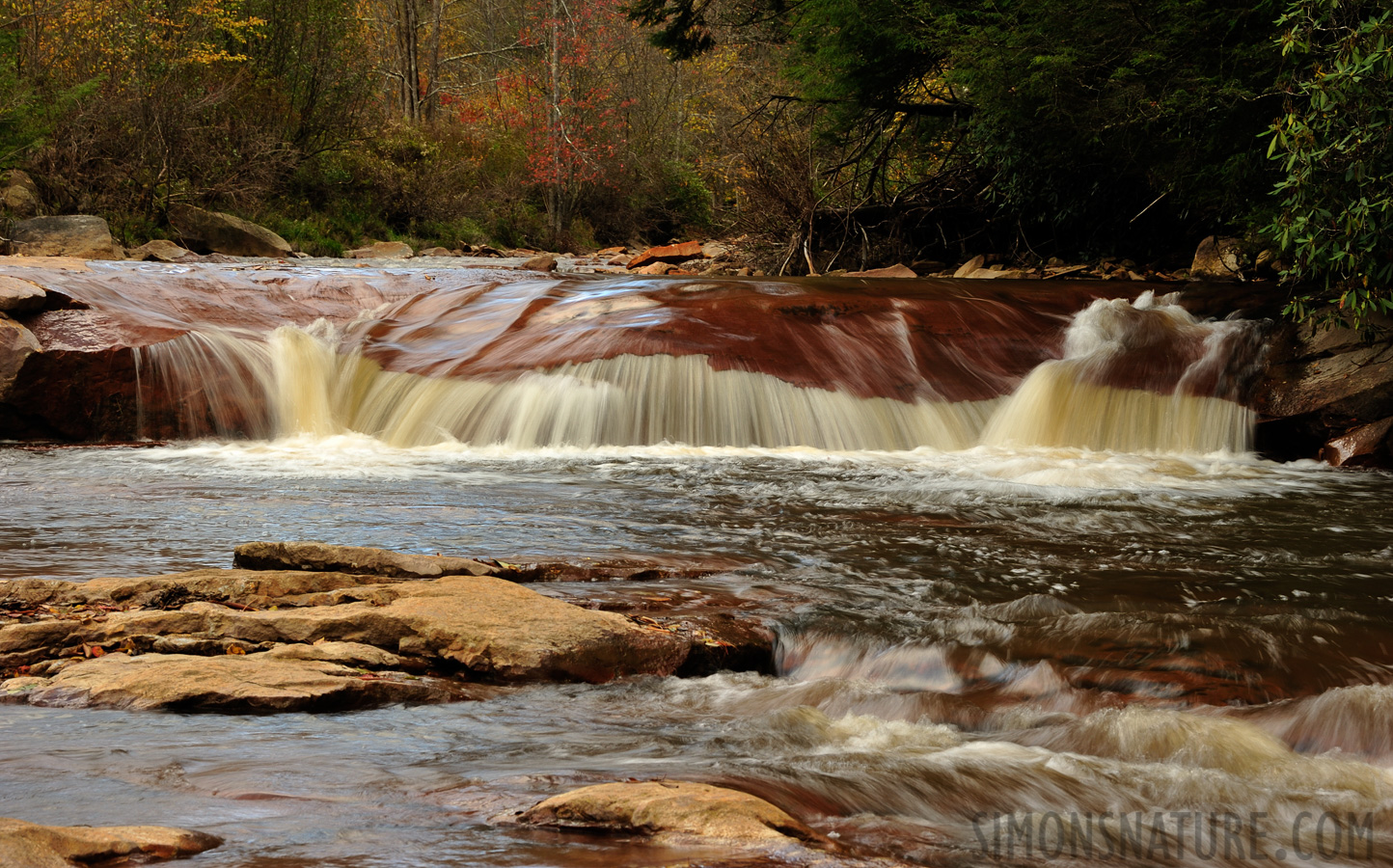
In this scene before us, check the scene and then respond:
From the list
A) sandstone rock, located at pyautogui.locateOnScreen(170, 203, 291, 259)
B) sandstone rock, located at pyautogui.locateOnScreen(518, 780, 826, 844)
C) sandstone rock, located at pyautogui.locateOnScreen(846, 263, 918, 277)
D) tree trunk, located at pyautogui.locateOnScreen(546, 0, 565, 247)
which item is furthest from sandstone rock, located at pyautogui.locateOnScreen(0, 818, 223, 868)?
tree trunk, located at pyautogui.locateOnScreen(546, 0, 565, 247)

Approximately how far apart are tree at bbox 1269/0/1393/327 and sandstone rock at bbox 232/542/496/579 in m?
6.46

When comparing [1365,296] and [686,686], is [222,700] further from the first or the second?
[1365,296]

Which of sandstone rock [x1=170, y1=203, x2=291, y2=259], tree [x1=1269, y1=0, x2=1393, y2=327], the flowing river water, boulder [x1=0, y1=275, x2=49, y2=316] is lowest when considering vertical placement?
the flowing river water

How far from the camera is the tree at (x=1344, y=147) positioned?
7363mm

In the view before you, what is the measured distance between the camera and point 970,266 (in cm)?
1719

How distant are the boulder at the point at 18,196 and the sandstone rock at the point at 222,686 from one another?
17.9 meters

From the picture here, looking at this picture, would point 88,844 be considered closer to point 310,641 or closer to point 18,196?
point 310,641

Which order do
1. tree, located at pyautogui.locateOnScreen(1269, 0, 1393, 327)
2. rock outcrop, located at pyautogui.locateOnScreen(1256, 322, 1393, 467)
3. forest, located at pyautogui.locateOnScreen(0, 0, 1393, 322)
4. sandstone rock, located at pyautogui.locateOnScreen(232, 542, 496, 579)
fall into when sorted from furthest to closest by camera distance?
forest, located at pyautogui.locateOnScreen(0, 0, 1393, 322)
rock outcrop, located at pyautogui.locateOnScreen(1256, 322, 1393, 467)
tree, located at pyautogui.locateOnScreen(1269, 0, 1393, 327)
sandstone rock, located at pyautogui.locateOnScreen(232, 542, 496, 579)

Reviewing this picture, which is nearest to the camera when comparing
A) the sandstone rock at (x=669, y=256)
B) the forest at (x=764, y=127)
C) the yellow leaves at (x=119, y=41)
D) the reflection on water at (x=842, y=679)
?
the reflection on water at (x=842, y=679)

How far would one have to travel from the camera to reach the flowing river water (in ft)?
8.35

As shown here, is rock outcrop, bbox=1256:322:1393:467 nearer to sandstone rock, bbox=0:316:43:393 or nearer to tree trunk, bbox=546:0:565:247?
sandstone rock, bbox=0:316:43:393

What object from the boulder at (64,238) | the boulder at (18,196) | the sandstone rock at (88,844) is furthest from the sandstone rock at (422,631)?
the boulder at (18,196)

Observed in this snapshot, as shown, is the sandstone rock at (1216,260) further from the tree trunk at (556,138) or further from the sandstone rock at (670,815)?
the tree trunk at (556,138)

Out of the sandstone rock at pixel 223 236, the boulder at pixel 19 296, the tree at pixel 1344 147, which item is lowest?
the boulder at pixel 19 296
